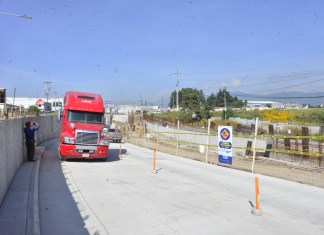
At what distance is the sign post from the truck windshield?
643cm

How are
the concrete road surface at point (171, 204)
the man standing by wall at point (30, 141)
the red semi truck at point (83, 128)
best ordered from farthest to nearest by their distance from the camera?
the red semi truck at point (83, 128), the man standing by wall at point (30, 141), the concrete road surface at point (171, 204)

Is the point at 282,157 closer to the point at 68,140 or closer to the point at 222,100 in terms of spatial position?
the point at 68,140

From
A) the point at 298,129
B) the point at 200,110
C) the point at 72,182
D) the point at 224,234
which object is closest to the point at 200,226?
the point at 224,234

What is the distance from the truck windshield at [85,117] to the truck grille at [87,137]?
1.06 meters

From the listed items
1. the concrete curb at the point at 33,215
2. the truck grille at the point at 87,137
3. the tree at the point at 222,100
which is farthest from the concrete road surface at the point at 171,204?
the tree at the point at 222,100

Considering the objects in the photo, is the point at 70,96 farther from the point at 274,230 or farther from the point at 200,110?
the point at 200,110

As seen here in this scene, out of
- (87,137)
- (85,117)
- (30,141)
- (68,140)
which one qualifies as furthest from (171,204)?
(85,117)

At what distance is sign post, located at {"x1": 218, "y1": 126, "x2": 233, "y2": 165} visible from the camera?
59.5 feet

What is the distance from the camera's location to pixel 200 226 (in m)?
7.72

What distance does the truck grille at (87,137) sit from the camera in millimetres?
18436

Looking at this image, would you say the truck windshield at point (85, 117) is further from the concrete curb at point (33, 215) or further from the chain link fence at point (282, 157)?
the concrete curb at point (33, 215)

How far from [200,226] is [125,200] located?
119 inches

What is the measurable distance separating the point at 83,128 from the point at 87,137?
506 mm

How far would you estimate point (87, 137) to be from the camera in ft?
61.0
